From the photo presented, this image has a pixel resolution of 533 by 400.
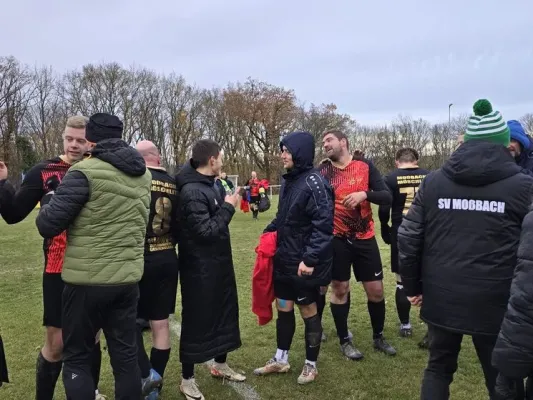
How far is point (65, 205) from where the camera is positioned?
2688mm

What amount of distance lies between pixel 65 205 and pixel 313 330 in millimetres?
2402

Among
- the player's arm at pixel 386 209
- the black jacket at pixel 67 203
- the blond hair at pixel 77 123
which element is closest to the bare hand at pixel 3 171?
the blond hair at pixel 77 123

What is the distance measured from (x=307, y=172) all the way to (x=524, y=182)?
184 centimetres

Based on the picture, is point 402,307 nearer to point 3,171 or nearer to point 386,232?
point 386,232

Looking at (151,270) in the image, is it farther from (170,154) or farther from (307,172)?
(170,154)

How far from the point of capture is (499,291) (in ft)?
8.52

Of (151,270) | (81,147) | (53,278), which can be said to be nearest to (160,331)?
(151,270)

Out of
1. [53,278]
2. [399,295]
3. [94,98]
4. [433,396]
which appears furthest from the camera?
[94,98]

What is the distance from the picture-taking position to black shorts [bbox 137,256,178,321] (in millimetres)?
3617

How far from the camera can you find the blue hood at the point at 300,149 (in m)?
4.04

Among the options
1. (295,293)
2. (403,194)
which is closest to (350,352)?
(295,293)

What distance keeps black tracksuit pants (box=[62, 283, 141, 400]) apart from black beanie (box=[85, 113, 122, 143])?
0.95m

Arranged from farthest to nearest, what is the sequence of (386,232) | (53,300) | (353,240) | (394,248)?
(386,232) → (394,248) → (353,240) → (53,300)

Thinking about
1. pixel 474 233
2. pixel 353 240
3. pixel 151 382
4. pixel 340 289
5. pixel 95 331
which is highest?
pixel 474 233
